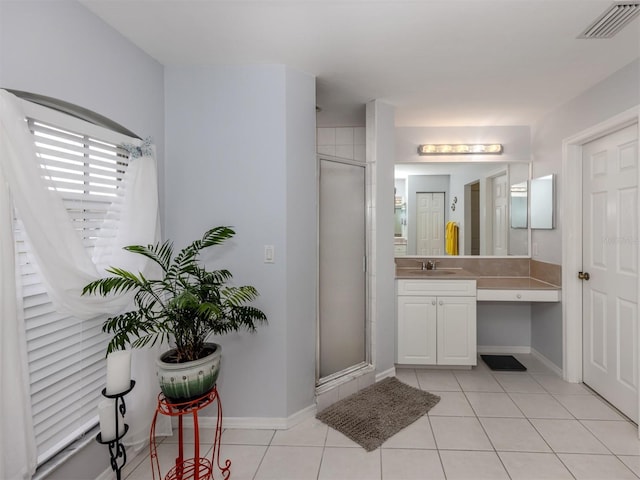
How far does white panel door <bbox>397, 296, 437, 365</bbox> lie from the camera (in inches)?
120

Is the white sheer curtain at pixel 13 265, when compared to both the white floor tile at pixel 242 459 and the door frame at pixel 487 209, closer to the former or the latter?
the white floor tile at pixel 242 459

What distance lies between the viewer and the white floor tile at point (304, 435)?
81.5 inches

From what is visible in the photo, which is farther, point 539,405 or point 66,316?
point 539,405

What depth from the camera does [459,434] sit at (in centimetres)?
214

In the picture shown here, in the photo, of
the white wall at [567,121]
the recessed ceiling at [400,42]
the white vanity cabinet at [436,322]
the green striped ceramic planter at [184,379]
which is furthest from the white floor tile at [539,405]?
the recessed ceiling at [400,42]

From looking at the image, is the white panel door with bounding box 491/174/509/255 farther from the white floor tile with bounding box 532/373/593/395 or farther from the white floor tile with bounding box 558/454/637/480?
the white floor tile with bounding box 558/454/637/480

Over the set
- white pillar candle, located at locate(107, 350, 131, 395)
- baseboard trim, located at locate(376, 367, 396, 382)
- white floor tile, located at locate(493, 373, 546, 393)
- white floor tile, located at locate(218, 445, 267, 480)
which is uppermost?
white pillar candle, located at locate(107, 350, 131, 395)

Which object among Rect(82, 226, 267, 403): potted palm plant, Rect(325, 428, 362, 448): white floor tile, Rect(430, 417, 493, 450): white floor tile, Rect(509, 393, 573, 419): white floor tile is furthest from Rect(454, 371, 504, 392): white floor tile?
Rect(82, 226, 267, 403): potted palm plant

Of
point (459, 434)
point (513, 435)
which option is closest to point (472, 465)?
point (459, 434)

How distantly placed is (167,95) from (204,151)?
17.9 inches

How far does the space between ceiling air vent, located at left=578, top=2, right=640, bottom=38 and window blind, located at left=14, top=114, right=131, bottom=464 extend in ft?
8.66

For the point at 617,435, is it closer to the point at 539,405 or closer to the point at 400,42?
the point at 539,405

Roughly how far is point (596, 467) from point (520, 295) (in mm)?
1416

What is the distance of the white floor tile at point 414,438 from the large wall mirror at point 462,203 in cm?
178
